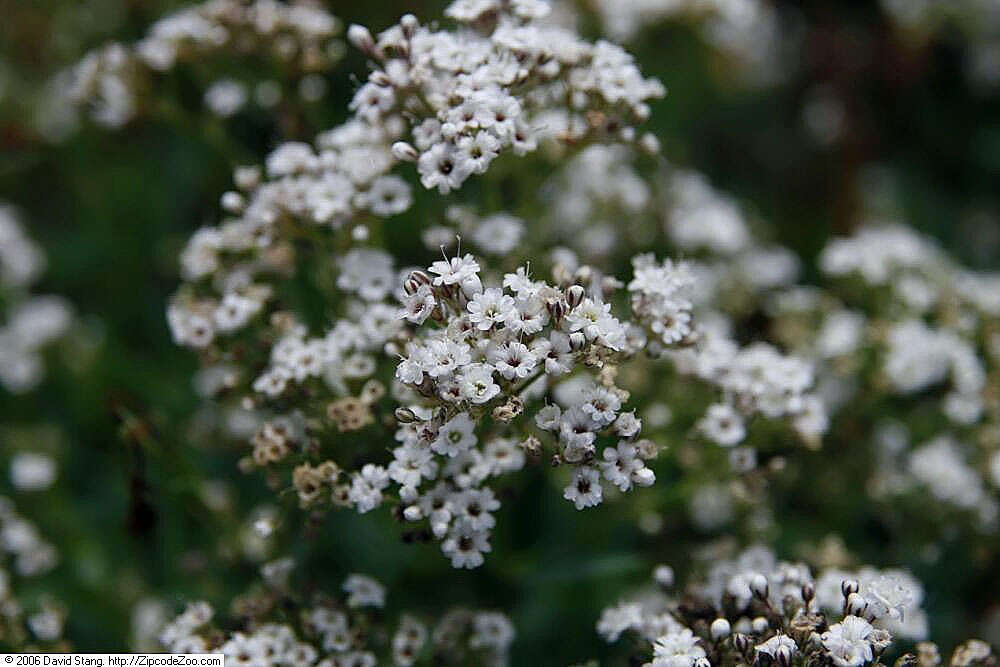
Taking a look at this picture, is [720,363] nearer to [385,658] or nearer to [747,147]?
[385,658]

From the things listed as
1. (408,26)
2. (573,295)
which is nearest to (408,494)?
(573,295)

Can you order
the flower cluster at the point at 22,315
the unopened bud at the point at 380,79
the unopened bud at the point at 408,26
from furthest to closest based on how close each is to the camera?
the flower cluster at the point at 22,315 < the unopened bud at the point at 408,26 < the unopened bud at the point at 380,79

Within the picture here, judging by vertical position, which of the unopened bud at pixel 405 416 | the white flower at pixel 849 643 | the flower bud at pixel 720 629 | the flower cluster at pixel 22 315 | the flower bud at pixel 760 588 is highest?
the flower cluster at pixel 22 315

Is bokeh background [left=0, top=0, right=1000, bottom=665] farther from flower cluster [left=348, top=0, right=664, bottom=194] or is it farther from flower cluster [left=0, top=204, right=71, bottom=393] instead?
flower cluster [left=348, top=0, right=664, bottom=194]

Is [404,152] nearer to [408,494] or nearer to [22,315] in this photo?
[408,494]

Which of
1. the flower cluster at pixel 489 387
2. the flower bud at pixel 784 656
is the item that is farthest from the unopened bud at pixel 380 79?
the flower bud at pixel 784 656

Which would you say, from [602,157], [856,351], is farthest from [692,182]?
[856,351]

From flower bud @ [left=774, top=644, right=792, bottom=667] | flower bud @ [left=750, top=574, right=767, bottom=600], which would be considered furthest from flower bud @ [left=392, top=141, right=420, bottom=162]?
flower bud @ [left=774, top=644, right=792, bottom=667]

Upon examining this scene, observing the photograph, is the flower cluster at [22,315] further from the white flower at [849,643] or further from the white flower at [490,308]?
the white flower at [849,643]

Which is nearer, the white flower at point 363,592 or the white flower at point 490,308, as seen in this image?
the white flower at point 490,308
